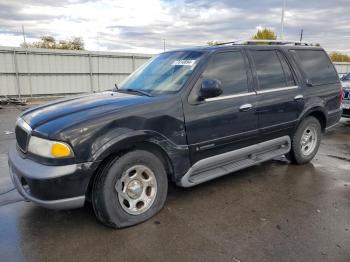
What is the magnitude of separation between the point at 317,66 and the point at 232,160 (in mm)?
2557

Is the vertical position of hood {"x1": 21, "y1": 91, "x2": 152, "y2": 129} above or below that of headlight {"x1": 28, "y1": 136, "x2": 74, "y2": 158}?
above

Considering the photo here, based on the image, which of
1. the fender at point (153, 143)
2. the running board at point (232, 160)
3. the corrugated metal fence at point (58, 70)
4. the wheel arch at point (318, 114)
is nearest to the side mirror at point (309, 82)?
the wheel arch at point (318, 114)

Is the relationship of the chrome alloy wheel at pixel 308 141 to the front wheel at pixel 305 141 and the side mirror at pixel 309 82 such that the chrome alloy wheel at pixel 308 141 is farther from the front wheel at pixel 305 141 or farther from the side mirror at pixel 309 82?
the side mirror at pixel 309 82

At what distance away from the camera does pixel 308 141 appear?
5.52m

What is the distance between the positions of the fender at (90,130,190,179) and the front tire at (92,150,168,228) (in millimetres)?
131

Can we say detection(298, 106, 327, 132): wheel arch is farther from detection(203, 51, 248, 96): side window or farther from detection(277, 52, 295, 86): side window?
detection(203, 51, 248, 96): side window

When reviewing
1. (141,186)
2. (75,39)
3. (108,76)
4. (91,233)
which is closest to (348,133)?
(141,186)

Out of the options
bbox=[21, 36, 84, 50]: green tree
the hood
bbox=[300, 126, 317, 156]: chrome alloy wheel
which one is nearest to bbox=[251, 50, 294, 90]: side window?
bbox=[300, 126, 317, 156]: chrome alloy wheel

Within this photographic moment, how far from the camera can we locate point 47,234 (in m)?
3.25

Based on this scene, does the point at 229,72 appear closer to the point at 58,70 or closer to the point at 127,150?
the point at 127,150

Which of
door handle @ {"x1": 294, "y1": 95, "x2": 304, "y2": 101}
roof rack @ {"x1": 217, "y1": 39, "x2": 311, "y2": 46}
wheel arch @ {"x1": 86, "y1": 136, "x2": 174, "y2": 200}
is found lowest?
wheel arch @ {"x1": 86, "y1": 136, "x2": 174, "y2": 200}

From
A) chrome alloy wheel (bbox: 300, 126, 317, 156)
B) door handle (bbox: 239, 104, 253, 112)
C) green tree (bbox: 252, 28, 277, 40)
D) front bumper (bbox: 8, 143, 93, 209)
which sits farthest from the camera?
green tree (bbox: 252, 28, 277, 40)

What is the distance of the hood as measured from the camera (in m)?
3.22

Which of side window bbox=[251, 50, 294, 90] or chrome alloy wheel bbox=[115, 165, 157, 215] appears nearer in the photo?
chrome alloy wheel bbox=[115, 165, 157, 215]
